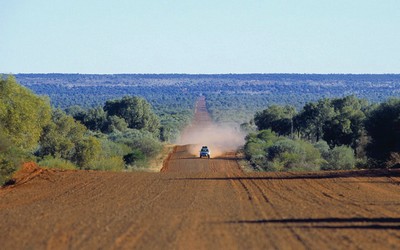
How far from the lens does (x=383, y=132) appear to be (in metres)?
53.1

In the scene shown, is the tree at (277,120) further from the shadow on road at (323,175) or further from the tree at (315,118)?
the shadow on road at (323,175)

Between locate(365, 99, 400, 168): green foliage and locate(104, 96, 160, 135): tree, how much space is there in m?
53.1

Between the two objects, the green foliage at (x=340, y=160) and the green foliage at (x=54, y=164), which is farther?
the green foliage at (x=340, y=160)

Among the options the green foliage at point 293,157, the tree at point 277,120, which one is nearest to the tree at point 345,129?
the green foliage at point 293,157

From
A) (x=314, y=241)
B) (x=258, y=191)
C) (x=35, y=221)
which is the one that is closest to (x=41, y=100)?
(x=258, y=191)

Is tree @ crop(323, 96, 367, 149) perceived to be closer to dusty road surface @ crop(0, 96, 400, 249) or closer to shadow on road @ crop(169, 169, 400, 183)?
shadow on road @ crop(169, 169, 400, 183)

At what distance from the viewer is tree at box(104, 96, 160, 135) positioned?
347 feet

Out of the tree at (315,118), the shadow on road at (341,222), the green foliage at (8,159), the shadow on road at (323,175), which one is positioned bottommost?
the tree at (315,118)

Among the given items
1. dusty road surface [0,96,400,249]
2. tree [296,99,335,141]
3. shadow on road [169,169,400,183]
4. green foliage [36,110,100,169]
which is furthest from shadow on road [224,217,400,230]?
tree [296,99,335,141]

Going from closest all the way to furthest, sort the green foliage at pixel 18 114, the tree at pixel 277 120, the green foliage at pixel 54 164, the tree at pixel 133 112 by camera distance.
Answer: the green foliage at pixel 18 114 < the green foliage at pixel 54 164 < the tree at pixel 277 120 < the tree at pixel 133 112

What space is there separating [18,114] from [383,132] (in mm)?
24750

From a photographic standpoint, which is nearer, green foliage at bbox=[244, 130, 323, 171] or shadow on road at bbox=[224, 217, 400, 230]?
shadow on road at bbox=[224, 217, 400, 230]

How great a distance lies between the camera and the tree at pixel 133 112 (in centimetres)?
10581

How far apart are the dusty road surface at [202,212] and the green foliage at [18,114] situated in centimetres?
555
